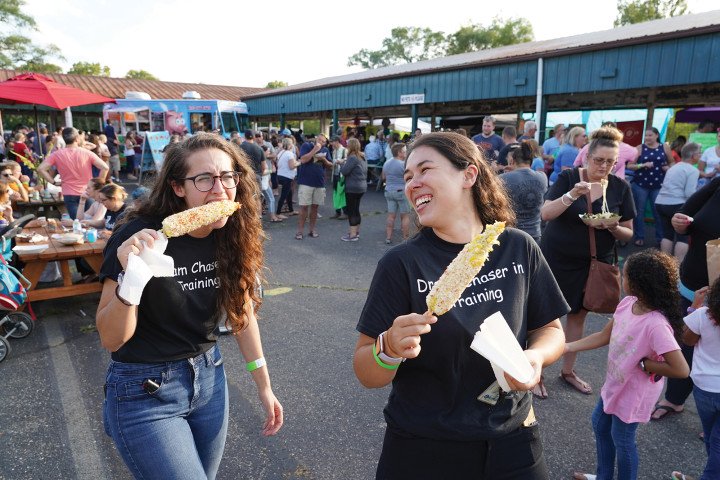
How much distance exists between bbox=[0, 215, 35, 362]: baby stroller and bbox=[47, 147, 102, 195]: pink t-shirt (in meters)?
2.80

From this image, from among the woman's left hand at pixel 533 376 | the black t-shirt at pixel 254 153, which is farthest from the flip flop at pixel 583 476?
the black t-shirt at pixel 254 153

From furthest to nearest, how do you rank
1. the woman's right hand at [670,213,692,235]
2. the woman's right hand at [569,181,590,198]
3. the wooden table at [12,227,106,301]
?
the wooden table at [12,227,106,301], the woman's right hand at [670,213,692,235], the woman's right hand at [569,181,590,198]

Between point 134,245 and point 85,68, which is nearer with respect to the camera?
point 134,245

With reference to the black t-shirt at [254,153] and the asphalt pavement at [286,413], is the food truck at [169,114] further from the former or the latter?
the asphalt pavement at [286,413]

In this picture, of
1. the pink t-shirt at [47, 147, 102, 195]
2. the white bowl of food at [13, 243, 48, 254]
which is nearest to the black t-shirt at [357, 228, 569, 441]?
the white bowl of food at [13, 243, 48, 254]

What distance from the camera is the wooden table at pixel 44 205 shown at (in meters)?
8.96

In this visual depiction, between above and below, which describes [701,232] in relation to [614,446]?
above

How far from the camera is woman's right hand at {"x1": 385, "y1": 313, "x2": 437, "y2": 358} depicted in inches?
51.4

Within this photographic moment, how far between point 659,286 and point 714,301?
0.32m

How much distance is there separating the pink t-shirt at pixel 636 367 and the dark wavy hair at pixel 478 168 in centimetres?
131

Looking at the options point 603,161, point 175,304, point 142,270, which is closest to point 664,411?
point 603,161

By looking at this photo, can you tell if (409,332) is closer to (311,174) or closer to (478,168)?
(478,168)

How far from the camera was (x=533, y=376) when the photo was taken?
1.39 meters

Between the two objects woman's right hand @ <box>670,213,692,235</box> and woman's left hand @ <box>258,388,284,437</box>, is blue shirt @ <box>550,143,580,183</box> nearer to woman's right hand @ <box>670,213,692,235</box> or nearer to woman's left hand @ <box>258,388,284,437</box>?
woman's right hand @ <box>670,213,692,235</box>
